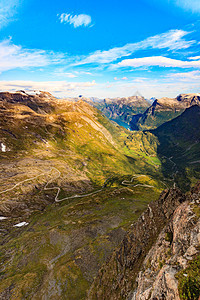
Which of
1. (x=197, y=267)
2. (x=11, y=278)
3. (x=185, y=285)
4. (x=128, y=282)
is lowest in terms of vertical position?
(x=11, y=278)

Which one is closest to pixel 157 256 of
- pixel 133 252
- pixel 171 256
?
pixel 171 256

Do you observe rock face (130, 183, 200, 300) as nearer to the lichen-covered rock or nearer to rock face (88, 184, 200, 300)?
rock face (88, 184, 200, 300)

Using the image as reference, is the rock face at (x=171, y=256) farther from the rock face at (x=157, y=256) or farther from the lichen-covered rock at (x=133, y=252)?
the lichen-covered rock at (x=133, y=252)

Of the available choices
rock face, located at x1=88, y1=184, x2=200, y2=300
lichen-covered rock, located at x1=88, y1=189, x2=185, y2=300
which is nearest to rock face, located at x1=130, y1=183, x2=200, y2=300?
rock face, located at x1=88, y1=184, x2=200, y2=300

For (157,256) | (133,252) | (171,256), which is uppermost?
(171,256)

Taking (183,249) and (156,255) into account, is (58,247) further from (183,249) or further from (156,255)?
(183,249)

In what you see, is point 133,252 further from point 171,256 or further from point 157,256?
point 171,256

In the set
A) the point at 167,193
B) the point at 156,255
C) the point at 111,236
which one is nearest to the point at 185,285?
the point at 156,255

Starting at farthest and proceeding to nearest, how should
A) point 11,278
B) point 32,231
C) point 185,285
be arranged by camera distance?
point 32,231, point 11,278, point 185,285
